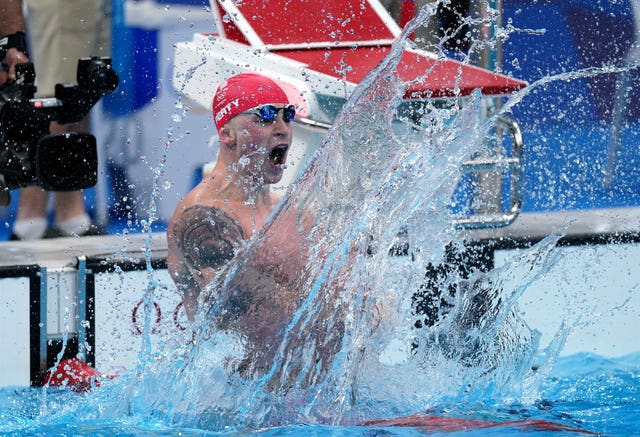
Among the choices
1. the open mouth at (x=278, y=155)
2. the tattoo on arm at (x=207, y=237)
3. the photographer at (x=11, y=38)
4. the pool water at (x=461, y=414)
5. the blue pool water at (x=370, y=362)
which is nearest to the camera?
the pool water at (x=461, y=414)

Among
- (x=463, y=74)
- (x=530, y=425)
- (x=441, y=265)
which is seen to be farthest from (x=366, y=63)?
(x=530, y=425)

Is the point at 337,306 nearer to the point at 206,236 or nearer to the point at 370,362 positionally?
the point at 370,362

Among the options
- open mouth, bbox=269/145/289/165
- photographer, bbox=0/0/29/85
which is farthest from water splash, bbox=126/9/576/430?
photographer, bbox=0/0/29/85

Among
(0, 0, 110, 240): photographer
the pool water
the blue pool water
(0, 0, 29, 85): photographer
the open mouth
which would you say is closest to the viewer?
the pool water

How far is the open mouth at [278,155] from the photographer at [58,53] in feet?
4.08

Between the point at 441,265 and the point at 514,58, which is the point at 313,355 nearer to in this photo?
the point at 441,265

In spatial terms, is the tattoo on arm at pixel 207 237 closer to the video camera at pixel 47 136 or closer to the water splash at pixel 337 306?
the water splash at pixel 337 306

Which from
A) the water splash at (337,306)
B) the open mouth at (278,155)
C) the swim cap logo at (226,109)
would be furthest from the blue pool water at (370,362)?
the swim cap logo at (226,109)

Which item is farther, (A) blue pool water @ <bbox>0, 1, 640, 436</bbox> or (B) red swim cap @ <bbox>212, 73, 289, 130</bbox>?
(B) red swim cap @ <bbox>212, 73, 289, 130</bbox>

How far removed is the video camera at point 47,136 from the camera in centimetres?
378

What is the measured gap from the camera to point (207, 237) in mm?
3396

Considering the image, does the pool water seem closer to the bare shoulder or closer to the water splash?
the water splash

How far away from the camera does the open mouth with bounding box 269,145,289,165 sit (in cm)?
368

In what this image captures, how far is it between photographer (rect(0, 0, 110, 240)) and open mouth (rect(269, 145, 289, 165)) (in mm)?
1243
